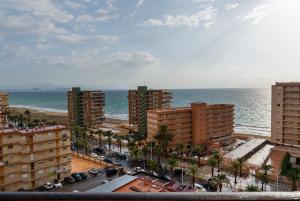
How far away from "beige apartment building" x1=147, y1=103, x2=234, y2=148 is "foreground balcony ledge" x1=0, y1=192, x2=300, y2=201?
33568 mm

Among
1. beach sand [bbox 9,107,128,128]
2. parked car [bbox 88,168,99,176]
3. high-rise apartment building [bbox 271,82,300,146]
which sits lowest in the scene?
beach sand [bbox 9,107,128,128]

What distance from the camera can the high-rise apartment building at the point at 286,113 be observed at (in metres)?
31.9

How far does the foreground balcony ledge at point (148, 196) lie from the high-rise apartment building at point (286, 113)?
33.7 meters

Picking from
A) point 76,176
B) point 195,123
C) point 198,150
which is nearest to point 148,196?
point 76,176

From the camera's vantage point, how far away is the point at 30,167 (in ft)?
69.0

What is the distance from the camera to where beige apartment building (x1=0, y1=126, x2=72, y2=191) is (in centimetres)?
2019

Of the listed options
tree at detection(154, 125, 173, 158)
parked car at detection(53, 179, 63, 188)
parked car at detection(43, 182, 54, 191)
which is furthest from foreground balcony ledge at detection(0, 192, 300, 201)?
tree at detection(154, 125, 173, 158)

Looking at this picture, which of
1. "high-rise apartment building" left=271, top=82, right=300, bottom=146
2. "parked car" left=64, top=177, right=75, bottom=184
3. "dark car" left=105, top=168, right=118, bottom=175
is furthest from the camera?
"high-rise apartment building" left=271, top=82, right=300, bottom=146

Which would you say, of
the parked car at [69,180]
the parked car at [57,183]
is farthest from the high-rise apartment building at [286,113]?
the parked car at [57,183]

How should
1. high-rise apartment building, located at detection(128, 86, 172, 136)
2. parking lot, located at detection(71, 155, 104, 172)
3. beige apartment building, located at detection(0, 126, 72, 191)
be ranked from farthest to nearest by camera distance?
Answer: high-rise apartment building, located at detection(128, 86, 172, 136), parking lot, located at detection(71, 155, 104, 172), beige apartment building, located at detection(0, 126, 72, 191)

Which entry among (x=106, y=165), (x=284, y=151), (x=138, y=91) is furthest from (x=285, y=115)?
(x=138, y=91)

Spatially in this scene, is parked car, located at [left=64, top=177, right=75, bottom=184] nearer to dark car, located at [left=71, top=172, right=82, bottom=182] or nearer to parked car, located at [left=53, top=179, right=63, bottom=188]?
dark car, located at [left=71, top=172, right=82, bottom=182]

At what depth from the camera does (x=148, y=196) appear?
4.55ft

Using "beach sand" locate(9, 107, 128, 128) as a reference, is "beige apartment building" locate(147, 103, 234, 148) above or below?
above
